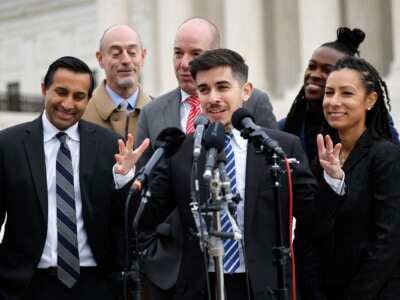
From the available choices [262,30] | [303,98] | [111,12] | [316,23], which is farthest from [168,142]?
[111,12]

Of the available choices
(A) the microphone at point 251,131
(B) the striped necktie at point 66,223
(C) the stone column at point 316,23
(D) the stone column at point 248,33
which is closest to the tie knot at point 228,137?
(A) the microphone at point 251,131

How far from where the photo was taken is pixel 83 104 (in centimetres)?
1338

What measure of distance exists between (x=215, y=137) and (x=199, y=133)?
17 cm

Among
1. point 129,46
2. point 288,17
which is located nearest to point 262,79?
point 288,17

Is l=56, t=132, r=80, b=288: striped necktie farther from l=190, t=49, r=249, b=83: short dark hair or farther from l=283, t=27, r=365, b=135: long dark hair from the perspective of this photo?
l=283, t=27, r=365, b=135: long dark hair

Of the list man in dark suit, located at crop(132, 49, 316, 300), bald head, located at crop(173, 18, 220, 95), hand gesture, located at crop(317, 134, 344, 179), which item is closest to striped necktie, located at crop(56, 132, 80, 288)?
man in dark suit, located at crop(132, 49, 316, 300)

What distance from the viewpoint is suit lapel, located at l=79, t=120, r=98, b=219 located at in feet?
43.2

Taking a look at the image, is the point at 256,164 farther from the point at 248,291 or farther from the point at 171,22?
the point at 171,22

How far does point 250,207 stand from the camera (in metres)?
12.3

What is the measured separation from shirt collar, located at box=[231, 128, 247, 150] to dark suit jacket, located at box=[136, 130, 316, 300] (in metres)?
0.10

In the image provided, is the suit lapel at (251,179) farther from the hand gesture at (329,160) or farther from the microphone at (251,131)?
the microphone at (251,131)

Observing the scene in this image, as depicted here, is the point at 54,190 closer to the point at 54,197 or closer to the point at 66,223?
the point at 54,197

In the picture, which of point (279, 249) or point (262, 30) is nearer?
point (279, 249)

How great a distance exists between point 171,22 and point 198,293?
53.7 meters
